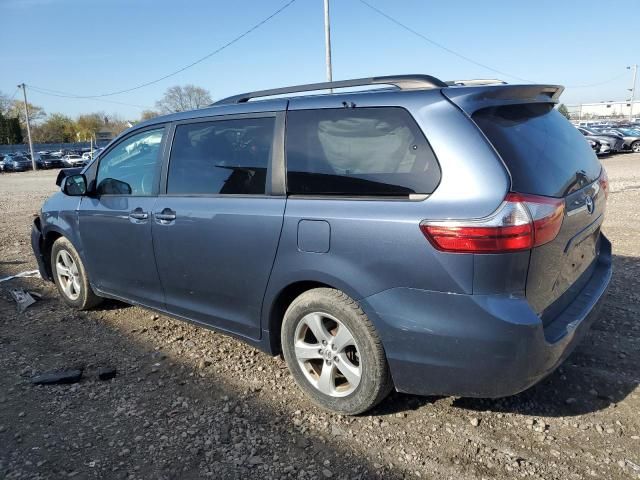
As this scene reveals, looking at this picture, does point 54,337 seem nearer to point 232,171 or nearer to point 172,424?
point 172,424

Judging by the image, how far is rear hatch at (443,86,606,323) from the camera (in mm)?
2395

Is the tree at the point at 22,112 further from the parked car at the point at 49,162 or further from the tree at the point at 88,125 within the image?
the parked car at the point at 49,162

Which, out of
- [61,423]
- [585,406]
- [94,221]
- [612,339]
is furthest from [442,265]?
[94,221]

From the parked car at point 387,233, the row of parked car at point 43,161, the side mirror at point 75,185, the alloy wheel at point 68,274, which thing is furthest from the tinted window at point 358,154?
the row of parked car at point 43,161

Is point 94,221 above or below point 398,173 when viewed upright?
below

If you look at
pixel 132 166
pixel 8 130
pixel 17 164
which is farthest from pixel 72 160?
pixel 132 166

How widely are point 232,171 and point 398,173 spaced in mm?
1213

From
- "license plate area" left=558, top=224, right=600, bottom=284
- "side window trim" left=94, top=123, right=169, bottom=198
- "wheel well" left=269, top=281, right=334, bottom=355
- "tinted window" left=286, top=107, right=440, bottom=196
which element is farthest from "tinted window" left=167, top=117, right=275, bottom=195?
"license plate area" left=558, top=224, right=600, bottom=284

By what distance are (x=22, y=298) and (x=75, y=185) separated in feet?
5.14

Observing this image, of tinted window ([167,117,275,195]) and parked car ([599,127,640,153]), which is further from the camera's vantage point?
parked car ([599,127,640,153])

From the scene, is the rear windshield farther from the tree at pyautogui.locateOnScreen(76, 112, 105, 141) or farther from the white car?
the tree at pyautogui.locateOnScreen(76, 112, 105, 141)

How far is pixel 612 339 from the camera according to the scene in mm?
3678

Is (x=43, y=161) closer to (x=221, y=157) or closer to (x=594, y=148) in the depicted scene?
(x=594, y=148)

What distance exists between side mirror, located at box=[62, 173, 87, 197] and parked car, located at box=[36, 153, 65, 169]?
172 ft
